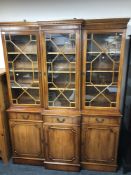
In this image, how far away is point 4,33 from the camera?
211 cm

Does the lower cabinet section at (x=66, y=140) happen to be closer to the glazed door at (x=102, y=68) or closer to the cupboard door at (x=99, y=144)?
the cupboard door at (x=99, y=144)

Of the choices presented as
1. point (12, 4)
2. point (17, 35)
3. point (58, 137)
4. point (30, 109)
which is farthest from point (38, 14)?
point (58, 137)

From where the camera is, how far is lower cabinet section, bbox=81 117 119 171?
2229 millimetres

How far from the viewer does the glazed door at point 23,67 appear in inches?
84.2

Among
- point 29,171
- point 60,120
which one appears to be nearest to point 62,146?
point 60,120

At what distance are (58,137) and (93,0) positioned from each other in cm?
193

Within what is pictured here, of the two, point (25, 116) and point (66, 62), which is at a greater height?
point (66, 62)

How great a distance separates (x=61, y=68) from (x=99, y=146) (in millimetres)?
1169

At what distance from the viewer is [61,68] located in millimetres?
2193

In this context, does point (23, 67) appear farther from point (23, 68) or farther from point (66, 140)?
point (66, 140)

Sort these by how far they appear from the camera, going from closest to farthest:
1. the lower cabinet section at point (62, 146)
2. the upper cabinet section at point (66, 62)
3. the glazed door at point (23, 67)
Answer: the upper cabinet section at point (66, 62), the glazed door at point (23, 67), the lower cabinet section at point (62, 146)

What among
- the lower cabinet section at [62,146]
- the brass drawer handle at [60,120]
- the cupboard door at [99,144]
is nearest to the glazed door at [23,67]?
the brass drawer handle at [60,120]

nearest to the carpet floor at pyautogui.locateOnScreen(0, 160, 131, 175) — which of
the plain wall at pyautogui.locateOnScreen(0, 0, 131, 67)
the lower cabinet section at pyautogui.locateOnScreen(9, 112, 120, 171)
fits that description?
the lower cabinet section at pyautogui.locateOnScreen(9, 112, 120, 171)

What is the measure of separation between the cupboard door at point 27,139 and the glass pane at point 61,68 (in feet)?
1.44
